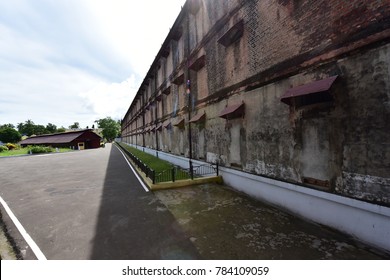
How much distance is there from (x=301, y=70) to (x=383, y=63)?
212 centimetres

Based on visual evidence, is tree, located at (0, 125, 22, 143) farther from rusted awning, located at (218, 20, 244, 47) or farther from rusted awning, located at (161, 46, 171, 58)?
rusted awning, located at (218, 20, 244, 47)

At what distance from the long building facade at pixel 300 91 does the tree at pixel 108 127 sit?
94.4 metres

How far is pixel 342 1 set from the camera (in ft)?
17.0

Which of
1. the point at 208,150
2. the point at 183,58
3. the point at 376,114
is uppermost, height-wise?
the point at 183,58

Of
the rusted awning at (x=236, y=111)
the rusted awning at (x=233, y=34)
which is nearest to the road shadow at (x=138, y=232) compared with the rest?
the rusted awning at (x=236, y=111)

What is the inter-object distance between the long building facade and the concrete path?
1.50 m

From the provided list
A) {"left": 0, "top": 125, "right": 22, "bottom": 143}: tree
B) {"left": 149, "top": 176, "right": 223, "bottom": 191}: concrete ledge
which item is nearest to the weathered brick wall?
{"left": 149, "top": 176, "right": 223, "bottom": 191}: concrete ledge

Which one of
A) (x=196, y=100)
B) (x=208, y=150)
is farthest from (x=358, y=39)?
(x=196, y=100)

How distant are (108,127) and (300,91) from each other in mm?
103191

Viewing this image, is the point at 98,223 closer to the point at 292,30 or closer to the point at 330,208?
the point at 330,208

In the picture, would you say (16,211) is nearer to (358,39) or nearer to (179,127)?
(179,127)

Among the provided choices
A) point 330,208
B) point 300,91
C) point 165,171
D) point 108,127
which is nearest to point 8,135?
point 108,127

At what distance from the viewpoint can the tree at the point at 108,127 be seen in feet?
320

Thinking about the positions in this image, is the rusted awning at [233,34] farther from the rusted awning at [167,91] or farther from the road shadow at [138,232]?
the rusted awning at [167,91]
